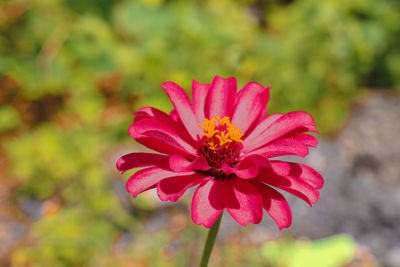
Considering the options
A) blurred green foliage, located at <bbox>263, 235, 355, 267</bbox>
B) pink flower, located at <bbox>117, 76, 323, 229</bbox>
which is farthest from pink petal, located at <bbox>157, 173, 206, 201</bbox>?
blurred green foliage, located at <bbox>263, 235, 355, 267</bbox>

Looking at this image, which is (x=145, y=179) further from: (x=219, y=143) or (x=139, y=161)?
(x=219, y=143)

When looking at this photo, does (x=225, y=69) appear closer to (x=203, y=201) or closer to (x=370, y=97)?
(x=370, y=97)

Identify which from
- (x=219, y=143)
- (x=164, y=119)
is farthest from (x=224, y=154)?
(x=164, y=119)

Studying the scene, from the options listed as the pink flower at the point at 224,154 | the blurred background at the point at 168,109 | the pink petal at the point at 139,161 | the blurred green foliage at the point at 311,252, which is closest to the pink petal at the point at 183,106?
the pink flower at the point at 224,154

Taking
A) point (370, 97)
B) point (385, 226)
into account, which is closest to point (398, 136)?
point (370, 97)

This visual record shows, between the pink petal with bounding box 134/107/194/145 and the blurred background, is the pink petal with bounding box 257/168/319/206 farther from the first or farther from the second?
the blurred background

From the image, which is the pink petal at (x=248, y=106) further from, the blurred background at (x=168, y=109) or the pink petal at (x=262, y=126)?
the blurred background at (x=168, y=109)
